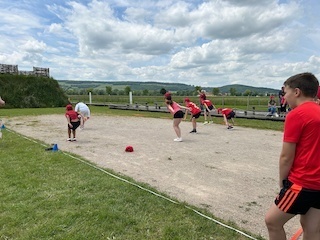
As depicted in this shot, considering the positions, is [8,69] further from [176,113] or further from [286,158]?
[286,158]

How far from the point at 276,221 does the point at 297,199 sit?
0.98ft

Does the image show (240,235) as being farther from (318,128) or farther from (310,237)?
(318,128)

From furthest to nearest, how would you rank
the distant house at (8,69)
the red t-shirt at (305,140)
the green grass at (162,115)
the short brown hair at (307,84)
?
the distant house at (8,69) → the green grass at (162,115) → the short brown hair at (307,84) → the red t-shirt at (305,140)

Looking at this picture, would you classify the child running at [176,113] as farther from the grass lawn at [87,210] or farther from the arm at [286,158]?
the arm at [286,158]

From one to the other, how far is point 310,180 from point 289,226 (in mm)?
1947

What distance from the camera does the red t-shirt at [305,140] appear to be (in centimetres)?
230

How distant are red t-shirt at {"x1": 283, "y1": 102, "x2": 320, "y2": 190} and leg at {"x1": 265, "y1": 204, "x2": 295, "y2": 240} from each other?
Answer: 0.30 meters

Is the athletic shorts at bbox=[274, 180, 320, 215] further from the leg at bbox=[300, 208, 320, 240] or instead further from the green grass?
the green grass

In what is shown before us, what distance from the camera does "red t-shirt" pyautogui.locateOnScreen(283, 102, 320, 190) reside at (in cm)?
230

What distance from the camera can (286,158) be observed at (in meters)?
2.44

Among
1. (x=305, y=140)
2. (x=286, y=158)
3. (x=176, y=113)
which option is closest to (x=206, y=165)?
(x=176, y=113)

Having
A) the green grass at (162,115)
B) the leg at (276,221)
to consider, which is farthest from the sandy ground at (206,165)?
the green grass at (162,115)

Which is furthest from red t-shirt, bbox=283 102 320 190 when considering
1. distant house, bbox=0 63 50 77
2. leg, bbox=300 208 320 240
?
distant house, bbox=0 63 50 77

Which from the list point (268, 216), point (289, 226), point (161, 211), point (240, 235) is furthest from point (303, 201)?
point (161, 211)
